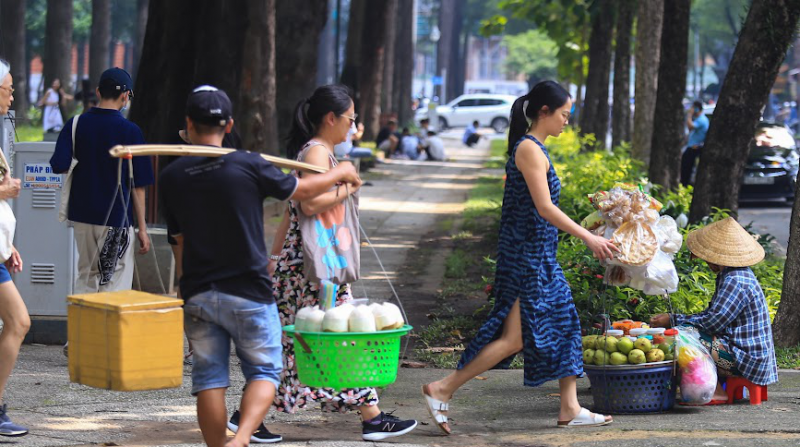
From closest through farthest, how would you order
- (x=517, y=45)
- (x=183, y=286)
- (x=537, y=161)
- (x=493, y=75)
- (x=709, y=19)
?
(x=183, y=286) < (x=537, y=161) < (x=709, y=19) < (x=517, y=45) < (x=493, y=75)

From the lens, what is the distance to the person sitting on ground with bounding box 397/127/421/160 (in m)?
34.2

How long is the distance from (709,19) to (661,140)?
7274 centimetres

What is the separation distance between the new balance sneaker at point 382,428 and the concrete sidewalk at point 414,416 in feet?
0.20

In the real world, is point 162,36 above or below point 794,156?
above

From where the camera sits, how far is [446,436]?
19.8 feet

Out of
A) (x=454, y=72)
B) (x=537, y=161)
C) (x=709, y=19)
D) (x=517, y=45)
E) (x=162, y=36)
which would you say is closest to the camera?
(x=537, y=161)

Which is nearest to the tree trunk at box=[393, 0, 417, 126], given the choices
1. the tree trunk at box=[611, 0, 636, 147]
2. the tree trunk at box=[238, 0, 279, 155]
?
the tree trunk at box=[611, 0, 636, 147]

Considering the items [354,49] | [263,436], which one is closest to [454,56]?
[354,49]

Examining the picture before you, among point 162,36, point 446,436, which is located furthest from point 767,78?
point 162,36

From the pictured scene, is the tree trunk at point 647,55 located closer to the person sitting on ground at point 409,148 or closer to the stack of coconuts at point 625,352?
the stack of coconuts at point 625,352

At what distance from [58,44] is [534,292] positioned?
124 feet

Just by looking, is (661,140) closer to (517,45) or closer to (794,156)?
(794,156)

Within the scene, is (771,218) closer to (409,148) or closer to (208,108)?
(208,108)

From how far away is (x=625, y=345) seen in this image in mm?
6242
